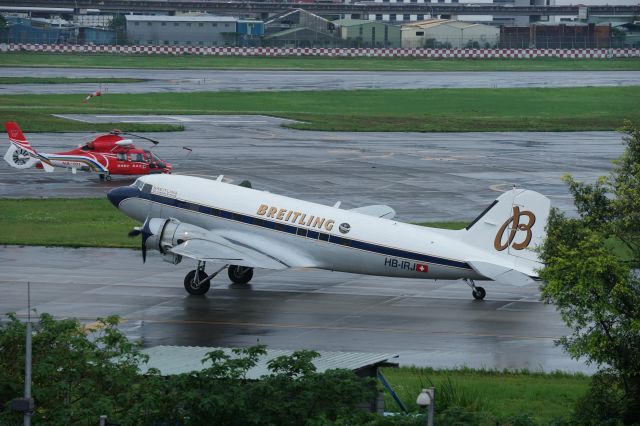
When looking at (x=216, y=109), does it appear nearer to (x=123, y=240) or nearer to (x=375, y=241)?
(x=123, y=240)

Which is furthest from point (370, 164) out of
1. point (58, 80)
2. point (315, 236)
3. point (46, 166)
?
point (58, 80)

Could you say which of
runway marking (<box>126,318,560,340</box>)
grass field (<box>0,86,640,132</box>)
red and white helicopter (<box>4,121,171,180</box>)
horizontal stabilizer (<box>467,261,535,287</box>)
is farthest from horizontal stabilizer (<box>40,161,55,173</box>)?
horizontal stabilizer (<box>467,261,535,287</box>)

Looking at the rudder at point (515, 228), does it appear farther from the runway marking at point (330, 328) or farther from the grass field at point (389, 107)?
the grass field at point (389, 107)

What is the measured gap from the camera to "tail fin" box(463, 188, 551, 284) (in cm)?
3844

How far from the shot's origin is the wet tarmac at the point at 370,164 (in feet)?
211

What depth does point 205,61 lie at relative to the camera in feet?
580

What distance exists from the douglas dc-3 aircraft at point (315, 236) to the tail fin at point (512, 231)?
0.03m

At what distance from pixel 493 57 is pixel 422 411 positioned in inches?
6809

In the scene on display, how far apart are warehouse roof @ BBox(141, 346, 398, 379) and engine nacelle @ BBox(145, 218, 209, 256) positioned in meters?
14.6

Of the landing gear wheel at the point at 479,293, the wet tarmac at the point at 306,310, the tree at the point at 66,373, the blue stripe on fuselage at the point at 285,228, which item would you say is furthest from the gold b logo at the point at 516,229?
the tree at the point at 66,373

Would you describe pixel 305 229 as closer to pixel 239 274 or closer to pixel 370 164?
pixel 239 274

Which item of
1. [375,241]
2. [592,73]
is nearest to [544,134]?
[375,241]

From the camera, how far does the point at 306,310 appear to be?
1555 inches

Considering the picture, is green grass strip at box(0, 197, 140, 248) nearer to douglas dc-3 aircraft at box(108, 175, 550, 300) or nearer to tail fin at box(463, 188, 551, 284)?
douglas dc-3 aircraft at box(108, 175, 550, 300)
